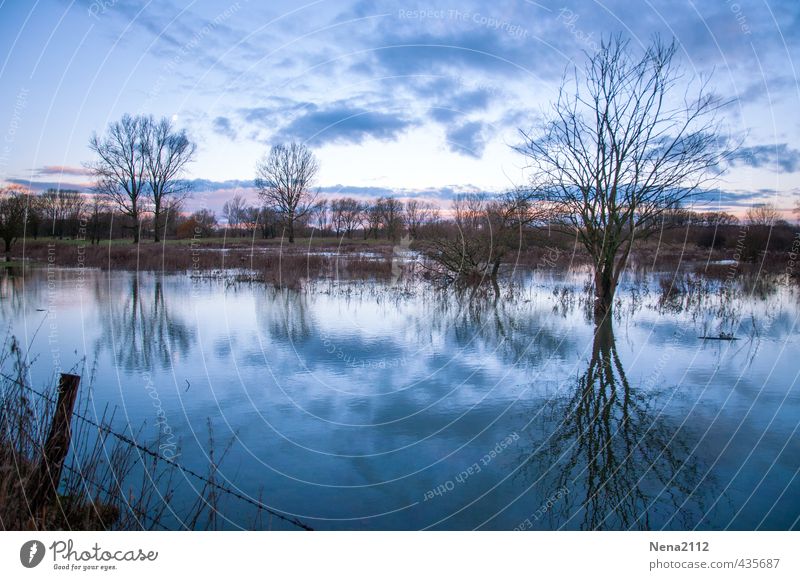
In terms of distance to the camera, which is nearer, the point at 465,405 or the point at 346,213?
the point at 465,405

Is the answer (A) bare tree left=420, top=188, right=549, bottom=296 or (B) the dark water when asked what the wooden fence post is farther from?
(A) bare tree left=420, top=188, right=549, bottom=296

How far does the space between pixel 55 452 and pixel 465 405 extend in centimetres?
496

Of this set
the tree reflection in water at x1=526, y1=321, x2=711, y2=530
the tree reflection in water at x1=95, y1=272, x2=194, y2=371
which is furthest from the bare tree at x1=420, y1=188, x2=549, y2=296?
the tree reflection in water at x1=526, y1=321, x2=711, y2=530

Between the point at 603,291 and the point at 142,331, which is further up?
the point at 603,291

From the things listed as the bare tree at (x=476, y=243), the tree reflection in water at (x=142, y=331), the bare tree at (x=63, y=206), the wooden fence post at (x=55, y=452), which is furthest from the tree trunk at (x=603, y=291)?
the bare tree at (x=63, y=206)

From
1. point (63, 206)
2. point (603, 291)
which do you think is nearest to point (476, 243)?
point (603, 291)

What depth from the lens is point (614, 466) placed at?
233 inches

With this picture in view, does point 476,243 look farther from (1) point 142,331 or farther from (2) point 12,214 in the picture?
(2) point 12,214

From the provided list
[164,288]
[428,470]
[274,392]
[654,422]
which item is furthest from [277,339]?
[164,288]

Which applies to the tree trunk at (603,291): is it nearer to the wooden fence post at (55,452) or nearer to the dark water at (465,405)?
the dark water at (465,405)

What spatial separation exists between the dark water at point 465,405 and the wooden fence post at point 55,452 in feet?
4.61

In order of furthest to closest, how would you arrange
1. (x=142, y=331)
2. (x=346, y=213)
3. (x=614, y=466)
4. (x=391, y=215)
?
(x=346, y=213) → (x=391, y=215) → (x=142, y=331) → (x=614, y=466)

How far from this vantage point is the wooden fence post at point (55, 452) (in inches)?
181
